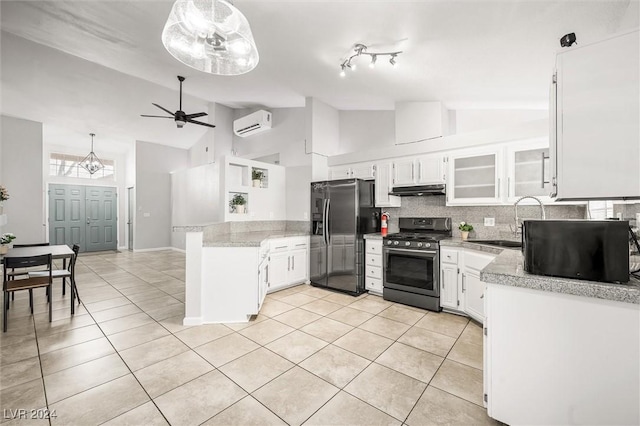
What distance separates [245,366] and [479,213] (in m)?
3.33

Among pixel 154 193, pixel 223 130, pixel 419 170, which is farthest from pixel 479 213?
pixel 154 193

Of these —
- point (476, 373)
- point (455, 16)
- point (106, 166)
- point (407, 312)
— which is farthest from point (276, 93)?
point (106, 166)

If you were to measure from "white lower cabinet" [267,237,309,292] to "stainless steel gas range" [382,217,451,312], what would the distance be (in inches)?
54.6

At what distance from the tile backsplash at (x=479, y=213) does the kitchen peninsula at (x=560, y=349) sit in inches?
84.8

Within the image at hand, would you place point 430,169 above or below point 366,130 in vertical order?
below

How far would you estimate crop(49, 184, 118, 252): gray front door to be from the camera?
25.6ft

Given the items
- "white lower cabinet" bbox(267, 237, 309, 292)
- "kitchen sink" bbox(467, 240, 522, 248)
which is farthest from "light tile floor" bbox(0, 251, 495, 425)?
"kitchen sink" bbox(467, 240, 522, 248)

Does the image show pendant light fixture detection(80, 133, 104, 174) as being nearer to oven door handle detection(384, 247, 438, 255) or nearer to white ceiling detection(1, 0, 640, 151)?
white ceiling detection(1, 0, 640, 151)

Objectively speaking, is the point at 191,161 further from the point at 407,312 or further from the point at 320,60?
the point at 407,312

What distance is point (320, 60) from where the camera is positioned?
3.29 m

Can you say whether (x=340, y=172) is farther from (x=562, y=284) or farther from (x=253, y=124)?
(x=562, y=284)

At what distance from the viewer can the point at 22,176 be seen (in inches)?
241

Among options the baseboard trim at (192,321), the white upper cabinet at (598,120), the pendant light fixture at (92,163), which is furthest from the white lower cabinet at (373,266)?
the pendant light fixture at (92,163)
